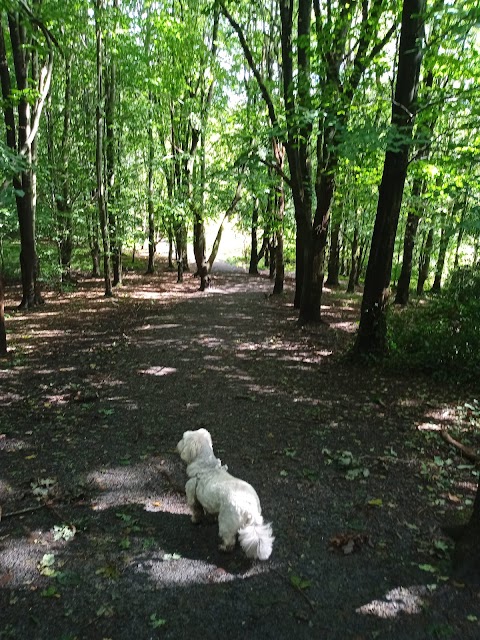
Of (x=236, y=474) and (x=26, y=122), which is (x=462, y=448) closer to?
(x=236, y=474)

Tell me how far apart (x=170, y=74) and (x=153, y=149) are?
18.3 feet

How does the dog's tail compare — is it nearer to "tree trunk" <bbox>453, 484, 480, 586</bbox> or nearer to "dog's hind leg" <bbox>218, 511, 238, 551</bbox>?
"dog's hind leg" <bbox>218, 511, 238, 551</bbox>

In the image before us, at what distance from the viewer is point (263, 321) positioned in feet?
44.2

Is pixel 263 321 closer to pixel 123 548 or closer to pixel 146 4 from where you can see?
pixel 123 548

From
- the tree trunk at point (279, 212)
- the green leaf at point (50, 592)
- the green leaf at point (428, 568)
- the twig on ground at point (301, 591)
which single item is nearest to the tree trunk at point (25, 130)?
the tree trunk at point (279, 212)

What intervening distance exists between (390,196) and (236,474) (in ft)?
19.9

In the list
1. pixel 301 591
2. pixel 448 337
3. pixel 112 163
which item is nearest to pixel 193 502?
pixel 301 591

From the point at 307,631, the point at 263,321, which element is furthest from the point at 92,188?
the point at 307,631

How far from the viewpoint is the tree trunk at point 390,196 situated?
7320 millimetres

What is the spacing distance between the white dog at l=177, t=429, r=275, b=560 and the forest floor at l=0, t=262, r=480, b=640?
20cm

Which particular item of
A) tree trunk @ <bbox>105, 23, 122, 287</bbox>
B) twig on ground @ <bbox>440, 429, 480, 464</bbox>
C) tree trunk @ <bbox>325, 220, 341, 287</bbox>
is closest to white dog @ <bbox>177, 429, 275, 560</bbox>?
twig on ground @ <bbox>440, 429, 480, 464</bbox>

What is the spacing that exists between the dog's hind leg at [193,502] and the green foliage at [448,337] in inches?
222

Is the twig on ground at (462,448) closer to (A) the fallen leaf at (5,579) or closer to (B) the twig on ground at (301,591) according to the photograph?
(B) the twig on ground at (301,591)

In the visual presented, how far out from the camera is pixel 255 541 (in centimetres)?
325
